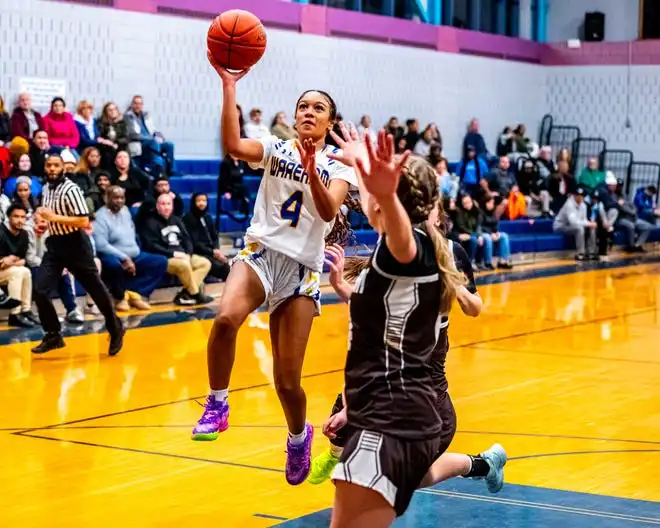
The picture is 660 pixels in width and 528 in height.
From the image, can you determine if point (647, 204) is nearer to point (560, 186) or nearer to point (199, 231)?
point (560, 186)

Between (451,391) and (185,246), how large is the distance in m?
5.55

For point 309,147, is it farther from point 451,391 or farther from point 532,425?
point 451,391

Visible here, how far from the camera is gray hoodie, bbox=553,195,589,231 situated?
22406 mm

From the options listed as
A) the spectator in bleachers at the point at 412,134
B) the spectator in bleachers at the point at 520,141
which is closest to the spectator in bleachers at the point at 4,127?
the spectator in bleachers at the point at 412,134

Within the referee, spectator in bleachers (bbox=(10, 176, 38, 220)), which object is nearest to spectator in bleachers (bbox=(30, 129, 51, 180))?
spectator in bleachers (bbox=(10, 176, 38, 220))

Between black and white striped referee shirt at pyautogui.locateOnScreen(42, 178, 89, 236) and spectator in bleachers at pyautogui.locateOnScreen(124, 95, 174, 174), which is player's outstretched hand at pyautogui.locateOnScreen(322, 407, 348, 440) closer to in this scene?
black and white striped referee shirt at pyautogui.locateOnScreen(42, 178, 89, 236)

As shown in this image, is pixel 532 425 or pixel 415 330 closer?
pixel 415 330

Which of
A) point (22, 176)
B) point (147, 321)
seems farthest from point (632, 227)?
point (22, 176)

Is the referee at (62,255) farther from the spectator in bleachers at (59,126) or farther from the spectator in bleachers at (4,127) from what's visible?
the spectator in bleachers at (59,126)

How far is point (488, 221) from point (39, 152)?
7967 millimetres

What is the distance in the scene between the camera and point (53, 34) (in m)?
17.5

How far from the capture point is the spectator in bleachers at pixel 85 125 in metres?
16.4

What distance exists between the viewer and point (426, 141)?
2303 centimetres

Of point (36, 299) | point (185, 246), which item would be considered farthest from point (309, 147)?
point (185, 246)
